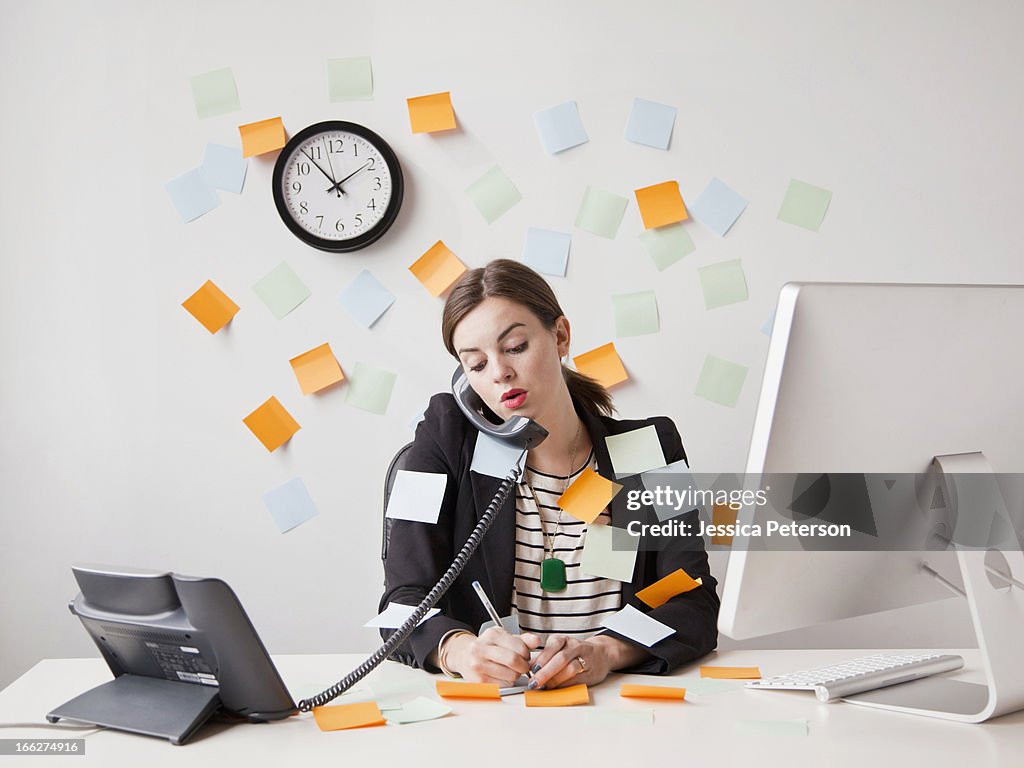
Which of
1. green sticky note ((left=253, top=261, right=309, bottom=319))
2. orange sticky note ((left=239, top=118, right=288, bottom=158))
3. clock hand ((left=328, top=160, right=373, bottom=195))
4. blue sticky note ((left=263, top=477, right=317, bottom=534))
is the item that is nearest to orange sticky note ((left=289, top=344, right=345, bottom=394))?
green sticky note ((left=253, top=261, right=309, bottom=319))

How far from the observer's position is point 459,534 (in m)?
1.61

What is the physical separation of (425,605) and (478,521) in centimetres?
27

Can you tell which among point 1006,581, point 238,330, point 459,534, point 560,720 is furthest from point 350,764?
point 238,330

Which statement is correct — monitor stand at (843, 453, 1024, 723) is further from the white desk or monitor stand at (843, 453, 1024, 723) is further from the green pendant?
the green pendant

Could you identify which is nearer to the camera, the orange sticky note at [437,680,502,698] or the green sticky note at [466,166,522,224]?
the orange sticky note at [437,680,502,698]

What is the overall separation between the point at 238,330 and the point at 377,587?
749mm

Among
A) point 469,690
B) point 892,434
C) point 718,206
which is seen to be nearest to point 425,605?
point 469,690

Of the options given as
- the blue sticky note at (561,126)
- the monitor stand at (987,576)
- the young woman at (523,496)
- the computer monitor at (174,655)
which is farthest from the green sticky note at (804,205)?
the computer monitor at (174,655)

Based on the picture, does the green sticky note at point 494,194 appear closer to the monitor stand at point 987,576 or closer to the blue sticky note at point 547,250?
the blue sticky note at point 547,250

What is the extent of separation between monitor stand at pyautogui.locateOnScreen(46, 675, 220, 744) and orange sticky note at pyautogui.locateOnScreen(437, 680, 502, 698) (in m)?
0.29

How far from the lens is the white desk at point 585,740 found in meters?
0.97

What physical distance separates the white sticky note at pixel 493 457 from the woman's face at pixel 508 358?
0.19ft

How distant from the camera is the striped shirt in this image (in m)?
1.67

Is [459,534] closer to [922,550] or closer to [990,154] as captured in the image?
[922,550]
